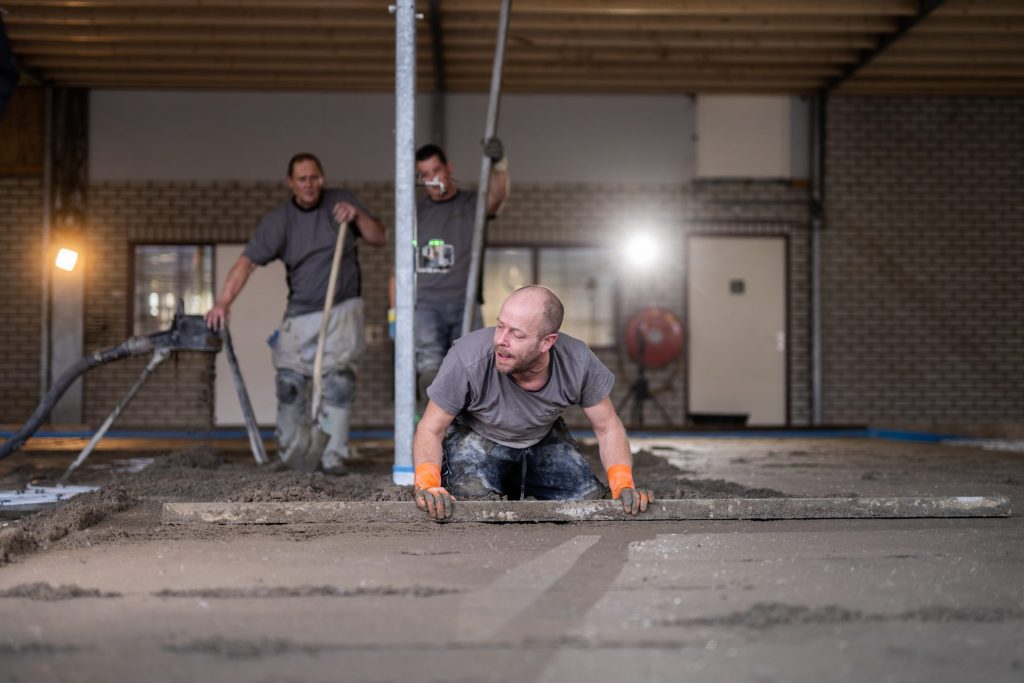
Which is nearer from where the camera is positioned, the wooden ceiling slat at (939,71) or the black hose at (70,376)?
the black hose at (70,376)

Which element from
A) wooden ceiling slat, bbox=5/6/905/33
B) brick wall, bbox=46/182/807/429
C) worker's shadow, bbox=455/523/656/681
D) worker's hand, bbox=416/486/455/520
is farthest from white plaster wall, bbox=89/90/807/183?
worker's shadow, bbox=455/523/656/681

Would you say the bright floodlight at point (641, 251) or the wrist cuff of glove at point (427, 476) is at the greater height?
the bright floodlight at point (641, 251)

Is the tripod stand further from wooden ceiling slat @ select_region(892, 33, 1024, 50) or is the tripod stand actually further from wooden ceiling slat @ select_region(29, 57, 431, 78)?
wooden ceiling slat @ select_region(892, 33, 1024, 50)

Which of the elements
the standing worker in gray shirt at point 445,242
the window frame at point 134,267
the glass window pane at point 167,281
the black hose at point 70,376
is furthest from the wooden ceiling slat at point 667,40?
the black hose at point 70,376

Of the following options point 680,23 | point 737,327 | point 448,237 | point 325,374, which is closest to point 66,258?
point 325,374

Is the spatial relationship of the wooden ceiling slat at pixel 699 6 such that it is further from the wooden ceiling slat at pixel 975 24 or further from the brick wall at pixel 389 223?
the brick wall at pixel 389 223

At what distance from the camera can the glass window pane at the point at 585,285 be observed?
10.3m

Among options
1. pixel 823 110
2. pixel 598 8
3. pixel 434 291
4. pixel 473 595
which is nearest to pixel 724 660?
pixel 473 595

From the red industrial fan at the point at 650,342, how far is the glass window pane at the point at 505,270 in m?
1.17

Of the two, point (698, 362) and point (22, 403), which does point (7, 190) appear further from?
point (698, 362)

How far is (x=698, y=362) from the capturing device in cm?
1038

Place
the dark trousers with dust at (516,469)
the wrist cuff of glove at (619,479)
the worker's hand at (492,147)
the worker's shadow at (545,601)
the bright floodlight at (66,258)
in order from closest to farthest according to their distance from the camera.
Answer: the worker's shadow at (545,601), the wrist cuff of glove at (619,479), the dark trousers with dust at (516,469), the worker's hand at (492,147), the bright floodlight at (66,258)

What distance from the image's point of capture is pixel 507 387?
339cm

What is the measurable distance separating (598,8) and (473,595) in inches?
272
